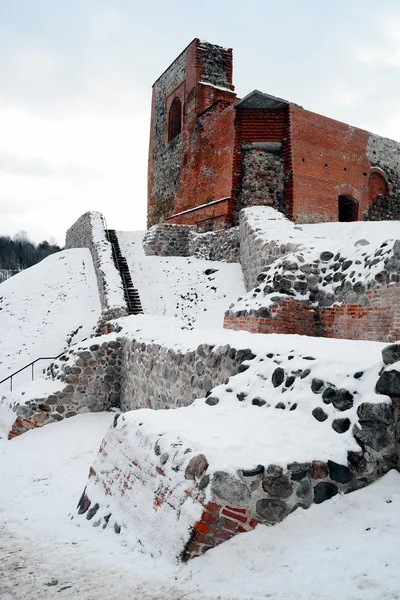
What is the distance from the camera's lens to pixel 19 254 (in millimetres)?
75438

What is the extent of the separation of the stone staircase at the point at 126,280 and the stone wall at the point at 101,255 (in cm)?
26

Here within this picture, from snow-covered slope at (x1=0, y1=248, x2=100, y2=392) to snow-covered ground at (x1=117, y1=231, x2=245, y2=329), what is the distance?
1.78 metres

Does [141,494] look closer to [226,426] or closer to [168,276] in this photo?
[226,426]

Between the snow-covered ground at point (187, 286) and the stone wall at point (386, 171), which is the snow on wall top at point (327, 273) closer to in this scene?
the snow-covered ground at point (187, 286)

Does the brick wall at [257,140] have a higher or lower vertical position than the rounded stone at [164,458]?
higher

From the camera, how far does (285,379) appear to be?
15.7 ft

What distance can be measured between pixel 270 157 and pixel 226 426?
14786mm

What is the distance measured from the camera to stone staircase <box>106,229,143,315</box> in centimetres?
1509

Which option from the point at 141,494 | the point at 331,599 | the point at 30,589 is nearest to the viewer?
the point at 331,599

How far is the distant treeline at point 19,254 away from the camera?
242 feet

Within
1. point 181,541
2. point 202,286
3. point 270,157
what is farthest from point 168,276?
point 181,541

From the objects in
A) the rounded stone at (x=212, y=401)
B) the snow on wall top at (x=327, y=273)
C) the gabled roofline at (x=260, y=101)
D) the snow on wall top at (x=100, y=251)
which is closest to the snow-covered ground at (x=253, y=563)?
the rounded stone at (x=212, y=401)

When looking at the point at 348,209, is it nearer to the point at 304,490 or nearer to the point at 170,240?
the point at 170,240

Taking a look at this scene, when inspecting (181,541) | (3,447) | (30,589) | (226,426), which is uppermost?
(226,426)
